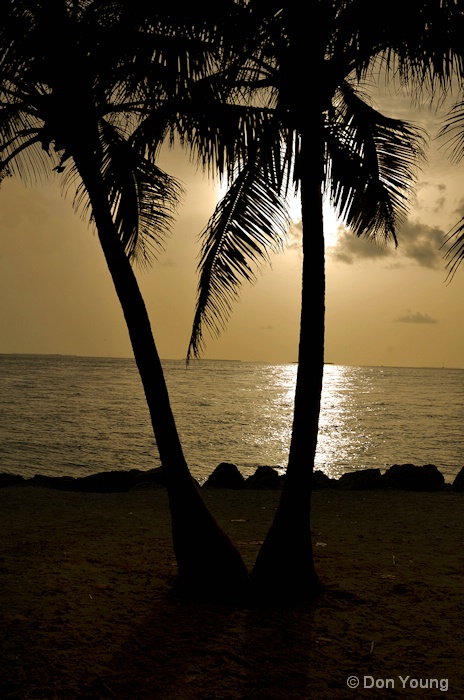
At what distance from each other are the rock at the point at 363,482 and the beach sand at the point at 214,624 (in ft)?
11.7

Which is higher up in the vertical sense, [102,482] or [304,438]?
[304,438]

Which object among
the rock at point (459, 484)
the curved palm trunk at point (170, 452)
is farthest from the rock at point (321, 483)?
the curved palm trunk at point (170, 452)

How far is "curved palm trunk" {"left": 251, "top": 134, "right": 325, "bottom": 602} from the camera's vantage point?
587 cm

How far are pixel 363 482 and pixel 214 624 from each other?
777 cm

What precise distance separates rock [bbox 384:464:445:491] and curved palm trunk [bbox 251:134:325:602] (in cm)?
719

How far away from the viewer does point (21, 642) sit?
4.99 m

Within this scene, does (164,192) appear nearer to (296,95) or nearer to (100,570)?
(296,95)

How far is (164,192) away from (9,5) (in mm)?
3093

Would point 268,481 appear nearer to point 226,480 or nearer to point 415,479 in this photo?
point 226,480

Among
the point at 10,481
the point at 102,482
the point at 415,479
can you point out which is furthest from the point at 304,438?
the point at 10,481

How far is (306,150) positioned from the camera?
19.1 feet

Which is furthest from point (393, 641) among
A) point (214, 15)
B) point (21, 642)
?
point (214, 15)

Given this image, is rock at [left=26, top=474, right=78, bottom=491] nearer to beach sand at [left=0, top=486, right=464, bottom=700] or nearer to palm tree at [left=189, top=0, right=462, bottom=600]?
beach sand at [left=0, top=486, right=464, bottom=700]

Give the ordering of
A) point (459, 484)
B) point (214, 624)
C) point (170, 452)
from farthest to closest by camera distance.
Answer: point (459, 484), point (170, 452), point (214, 624)
